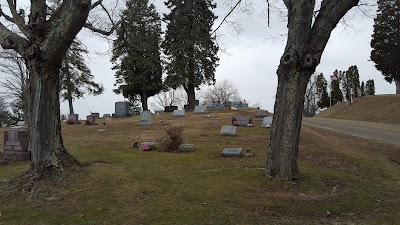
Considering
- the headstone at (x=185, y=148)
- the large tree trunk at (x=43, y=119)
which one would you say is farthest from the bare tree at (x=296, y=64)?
the headstone at (x=185, y=148)

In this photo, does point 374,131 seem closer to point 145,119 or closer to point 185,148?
point 185,148

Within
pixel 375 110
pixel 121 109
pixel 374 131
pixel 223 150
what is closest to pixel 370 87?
pixel 375 110

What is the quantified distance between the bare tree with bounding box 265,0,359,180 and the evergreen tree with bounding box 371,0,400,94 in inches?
1318

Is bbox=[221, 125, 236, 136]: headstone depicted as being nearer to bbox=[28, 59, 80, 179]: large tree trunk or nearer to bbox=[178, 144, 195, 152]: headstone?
bbox=[178, 144, 195, 152]: headstone

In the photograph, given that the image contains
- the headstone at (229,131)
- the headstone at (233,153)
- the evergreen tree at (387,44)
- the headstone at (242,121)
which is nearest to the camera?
the headstone at (233,153)

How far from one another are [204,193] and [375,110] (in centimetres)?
3421

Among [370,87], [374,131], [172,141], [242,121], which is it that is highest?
[370,87]

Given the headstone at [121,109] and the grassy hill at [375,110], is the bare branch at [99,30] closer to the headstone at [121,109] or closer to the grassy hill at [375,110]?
the headstone at [121,109]

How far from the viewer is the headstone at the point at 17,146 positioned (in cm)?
1073

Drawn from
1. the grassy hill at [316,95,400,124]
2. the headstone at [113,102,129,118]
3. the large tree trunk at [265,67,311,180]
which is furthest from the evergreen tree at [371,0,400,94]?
the large tree trunk at [265,67,311,180]

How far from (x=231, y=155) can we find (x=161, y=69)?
33.0 metres

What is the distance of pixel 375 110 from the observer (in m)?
35.9

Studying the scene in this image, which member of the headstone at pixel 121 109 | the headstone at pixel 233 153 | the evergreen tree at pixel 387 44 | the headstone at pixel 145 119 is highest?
the evergreen tree at pixel 387 44

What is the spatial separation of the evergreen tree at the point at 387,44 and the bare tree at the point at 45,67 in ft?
118
